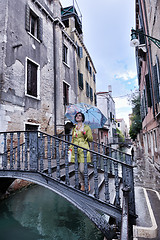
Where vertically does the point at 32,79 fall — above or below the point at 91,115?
above

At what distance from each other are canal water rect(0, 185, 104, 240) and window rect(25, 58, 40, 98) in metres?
4.51


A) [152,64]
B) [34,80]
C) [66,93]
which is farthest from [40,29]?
[152,64]

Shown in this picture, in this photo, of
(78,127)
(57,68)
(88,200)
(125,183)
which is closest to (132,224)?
(125,183)

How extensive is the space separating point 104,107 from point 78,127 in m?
23.6

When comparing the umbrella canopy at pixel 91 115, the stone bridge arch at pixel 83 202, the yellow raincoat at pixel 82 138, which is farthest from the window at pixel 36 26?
the stone bridge arch at pixel 83 202

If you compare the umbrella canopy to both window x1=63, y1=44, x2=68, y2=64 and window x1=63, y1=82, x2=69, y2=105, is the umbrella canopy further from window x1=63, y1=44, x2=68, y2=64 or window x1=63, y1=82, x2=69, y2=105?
window x1=63, y1=44, x2=68, y2=64

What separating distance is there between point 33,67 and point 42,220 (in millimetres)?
6456

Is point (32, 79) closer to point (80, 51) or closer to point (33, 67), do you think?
point (33, 67)

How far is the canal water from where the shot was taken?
351 cm

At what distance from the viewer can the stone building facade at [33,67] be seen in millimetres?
6098

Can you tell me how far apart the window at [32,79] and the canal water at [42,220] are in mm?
4514

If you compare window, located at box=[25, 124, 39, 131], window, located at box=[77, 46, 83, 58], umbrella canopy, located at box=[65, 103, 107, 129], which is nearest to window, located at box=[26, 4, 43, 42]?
window, located at box=[25, 124, 39, 131]

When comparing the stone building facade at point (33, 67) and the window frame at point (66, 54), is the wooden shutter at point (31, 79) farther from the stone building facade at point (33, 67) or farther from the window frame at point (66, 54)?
the window frame at point (66, 54)

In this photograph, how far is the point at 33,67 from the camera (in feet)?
25.0
